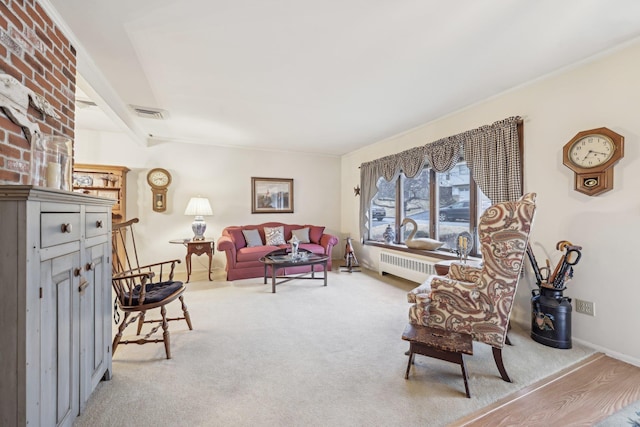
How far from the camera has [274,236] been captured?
498 centimetres

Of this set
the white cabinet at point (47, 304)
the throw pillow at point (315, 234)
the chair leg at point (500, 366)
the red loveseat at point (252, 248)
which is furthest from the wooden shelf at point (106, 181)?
the chair leg at point (500, 366)

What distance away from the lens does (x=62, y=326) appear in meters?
1.21

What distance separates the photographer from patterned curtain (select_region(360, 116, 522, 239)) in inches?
107

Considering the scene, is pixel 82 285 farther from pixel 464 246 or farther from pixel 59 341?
pixel 464 246

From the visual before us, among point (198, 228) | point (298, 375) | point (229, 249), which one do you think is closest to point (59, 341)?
point (298, 375)

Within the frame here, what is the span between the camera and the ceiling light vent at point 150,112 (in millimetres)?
3333

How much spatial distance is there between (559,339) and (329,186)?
4548 millimetres

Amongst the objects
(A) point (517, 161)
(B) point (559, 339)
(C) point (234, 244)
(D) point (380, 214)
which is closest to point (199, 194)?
(C) point (234, 244)

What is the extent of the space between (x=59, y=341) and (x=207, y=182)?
13.7 ft

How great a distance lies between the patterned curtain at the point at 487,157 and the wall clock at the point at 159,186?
4.17 metres

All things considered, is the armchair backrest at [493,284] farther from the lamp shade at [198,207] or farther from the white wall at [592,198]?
the lamp shade at [198,207]

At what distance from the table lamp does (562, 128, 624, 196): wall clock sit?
4779 millimetres

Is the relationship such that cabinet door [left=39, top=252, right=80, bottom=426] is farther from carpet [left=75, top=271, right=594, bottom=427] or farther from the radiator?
the radiator

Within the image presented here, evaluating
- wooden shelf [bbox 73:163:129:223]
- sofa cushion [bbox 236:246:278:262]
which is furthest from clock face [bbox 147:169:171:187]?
sofa cushion [bbox 236:246:278:262]
